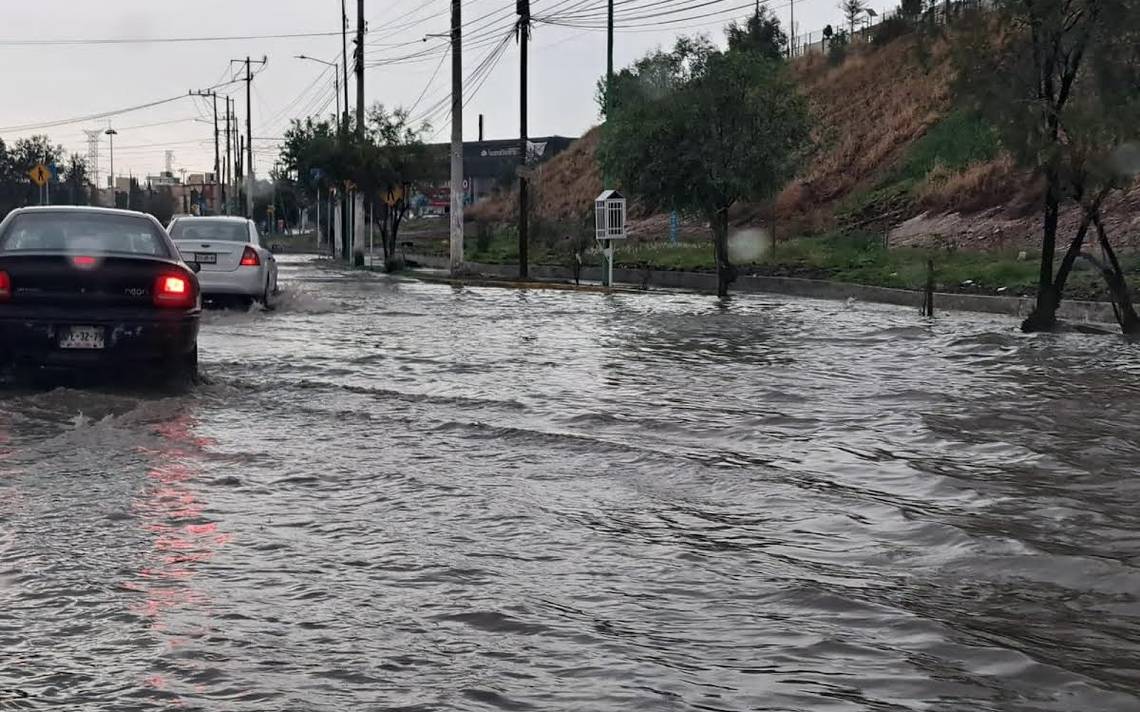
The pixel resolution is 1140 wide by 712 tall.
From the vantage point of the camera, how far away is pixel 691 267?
38.6 m

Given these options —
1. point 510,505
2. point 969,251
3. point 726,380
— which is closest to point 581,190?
point 969,251

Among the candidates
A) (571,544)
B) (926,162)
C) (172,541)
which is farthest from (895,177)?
(172,541)

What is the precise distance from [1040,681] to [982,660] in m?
0.25

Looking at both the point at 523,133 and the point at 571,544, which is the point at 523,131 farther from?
the point at 571,544

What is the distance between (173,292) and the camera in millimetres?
11062

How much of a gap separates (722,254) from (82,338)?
20.5m

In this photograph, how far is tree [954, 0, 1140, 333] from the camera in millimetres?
16672

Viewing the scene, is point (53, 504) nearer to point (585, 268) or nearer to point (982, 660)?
point (982, 660)

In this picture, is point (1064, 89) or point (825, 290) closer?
point (1064, 89)

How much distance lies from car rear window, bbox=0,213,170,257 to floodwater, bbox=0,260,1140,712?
1.18 metres

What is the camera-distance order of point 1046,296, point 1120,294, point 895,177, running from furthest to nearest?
point 895,177 → point 1046,296 → point 1120,294

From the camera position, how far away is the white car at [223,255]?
835 inches

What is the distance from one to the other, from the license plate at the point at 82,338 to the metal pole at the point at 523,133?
25.8 meters

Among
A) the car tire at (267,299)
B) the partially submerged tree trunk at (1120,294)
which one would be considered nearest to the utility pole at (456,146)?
the car tire at (267,299)
